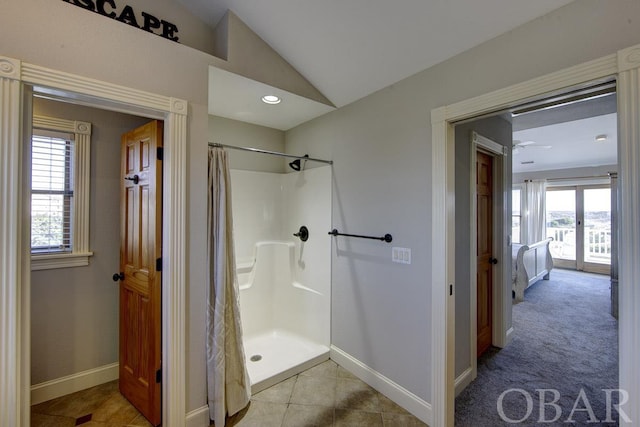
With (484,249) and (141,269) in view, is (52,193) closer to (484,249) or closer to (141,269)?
(141,269)

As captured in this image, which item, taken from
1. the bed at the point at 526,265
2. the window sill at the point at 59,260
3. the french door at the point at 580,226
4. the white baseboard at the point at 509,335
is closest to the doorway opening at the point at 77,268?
the window sill at the point at 59,260

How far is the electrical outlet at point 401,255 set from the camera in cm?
196

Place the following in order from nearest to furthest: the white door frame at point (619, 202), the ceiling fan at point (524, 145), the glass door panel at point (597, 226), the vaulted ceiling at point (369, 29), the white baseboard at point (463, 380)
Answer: the white door frame at point (619, 202) → the vaulted ceiling at point (369, 29) → the white baseboard at point (463, 380) → the ceiling fan at point (524, 145) → the glass door panel at point (597, 226)

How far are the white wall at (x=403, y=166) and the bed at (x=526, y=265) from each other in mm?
2890

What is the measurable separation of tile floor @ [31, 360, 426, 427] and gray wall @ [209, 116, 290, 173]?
219cm

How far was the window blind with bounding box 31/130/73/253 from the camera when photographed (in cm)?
204

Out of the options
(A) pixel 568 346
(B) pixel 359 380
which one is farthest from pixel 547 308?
(B) pixel 359 380

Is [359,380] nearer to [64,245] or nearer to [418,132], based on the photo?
[418,132]

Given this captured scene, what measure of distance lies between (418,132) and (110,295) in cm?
282

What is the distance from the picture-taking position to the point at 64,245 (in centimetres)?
213

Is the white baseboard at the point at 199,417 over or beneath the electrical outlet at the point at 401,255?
beneath

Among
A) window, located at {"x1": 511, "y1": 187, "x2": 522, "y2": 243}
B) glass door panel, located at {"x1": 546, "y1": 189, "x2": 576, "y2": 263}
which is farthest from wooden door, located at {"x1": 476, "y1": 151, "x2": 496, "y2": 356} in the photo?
glass door panel, located at {"x1": 546, "y1": 189, "x2": 576, "y2": 263}

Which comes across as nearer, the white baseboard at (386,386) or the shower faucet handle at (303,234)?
the white baseboard at (386,386)

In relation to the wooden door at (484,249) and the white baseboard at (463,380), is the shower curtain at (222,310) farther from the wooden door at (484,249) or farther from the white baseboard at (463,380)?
the wooden door at (484,249)
